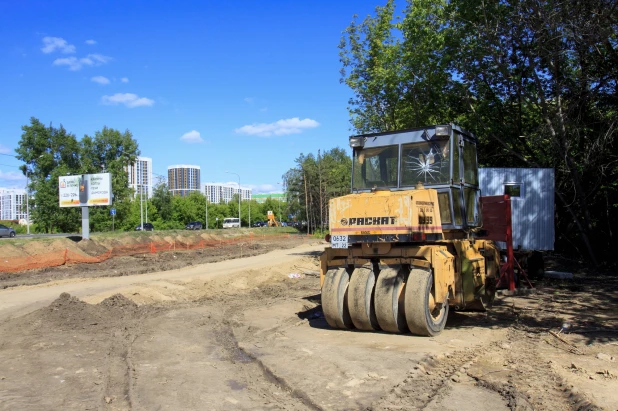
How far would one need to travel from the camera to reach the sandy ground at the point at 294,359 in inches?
211

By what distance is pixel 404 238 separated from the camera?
802 cm

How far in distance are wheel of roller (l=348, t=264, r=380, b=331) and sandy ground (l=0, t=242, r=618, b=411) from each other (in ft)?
1.00

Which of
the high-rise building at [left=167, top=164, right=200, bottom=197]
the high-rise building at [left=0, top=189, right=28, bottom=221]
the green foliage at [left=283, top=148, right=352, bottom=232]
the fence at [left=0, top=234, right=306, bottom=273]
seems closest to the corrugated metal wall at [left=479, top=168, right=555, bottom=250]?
the fence at [left=0, top=234, right=306, bottom=273]

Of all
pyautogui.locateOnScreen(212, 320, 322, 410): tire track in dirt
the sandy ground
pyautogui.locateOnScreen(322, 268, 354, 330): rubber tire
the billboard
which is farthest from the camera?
the billboard

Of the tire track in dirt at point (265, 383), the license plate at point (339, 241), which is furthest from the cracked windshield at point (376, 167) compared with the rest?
the tire track in dirt at point (265, 383)

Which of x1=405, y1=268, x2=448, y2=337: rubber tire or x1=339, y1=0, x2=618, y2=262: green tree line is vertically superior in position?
x1=339, y1=0, x2=618, y2=262: green tree line

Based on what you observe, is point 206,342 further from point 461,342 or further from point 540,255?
point 540,255

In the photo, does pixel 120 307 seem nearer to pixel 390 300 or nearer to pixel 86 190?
pixel 390 300

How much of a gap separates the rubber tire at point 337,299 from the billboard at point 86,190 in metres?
27.7

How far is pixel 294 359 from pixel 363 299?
1693mm

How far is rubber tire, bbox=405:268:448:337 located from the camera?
768cm

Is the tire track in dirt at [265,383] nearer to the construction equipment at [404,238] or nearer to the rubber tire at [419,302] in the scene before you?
the construction equipment at [404,238]

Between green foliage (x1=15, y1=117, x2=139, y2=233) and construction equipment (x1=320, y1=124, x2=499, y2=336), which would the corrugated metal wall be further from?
A: green foliage (x1=15, y1=117, x2=139, y2=233)

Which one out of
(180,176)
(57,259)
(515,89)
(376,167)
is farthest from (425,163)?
(180,176)
